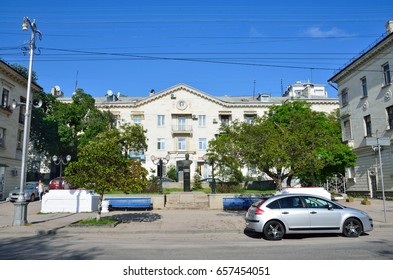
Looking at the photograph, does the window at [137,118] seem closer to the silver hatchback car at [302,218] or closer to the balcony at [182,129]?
the balcony at [182,129]

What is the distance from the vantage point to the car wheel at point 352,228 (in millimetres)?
10320

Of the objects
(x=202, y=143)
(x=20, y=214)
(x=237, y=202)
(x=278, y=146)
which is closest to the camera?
(x=20, y=214)

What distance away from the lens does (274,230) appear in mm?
10117

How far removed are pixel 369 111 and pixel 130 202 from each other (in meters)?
23.3

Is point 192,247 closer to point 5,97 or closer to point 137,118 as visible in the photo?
point 5,97

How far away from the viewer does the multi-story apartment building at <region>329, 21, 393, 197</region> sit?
84.4ft

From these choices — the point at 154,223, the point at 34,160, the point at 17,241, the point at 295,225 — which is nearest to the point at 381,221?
the point at 295,225

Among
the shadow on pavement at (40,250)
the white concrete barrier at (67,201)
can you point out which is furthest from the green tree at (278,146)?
the shadow on pavement at (40,250)

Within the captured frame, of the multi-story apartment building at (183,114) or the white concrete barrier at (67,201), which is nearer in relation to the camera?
the white concrete barrier at (67,201)

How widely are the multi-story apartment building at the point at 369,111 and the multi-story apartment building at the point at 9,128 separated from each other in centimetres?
3217

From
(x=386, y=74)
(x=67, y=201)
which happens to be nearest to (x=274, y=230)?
(x=67, y=201)

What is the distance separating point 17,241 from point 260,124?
12375mm

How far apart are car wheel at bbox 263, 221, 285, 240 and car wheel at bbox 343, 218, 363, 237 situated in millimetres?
2201
